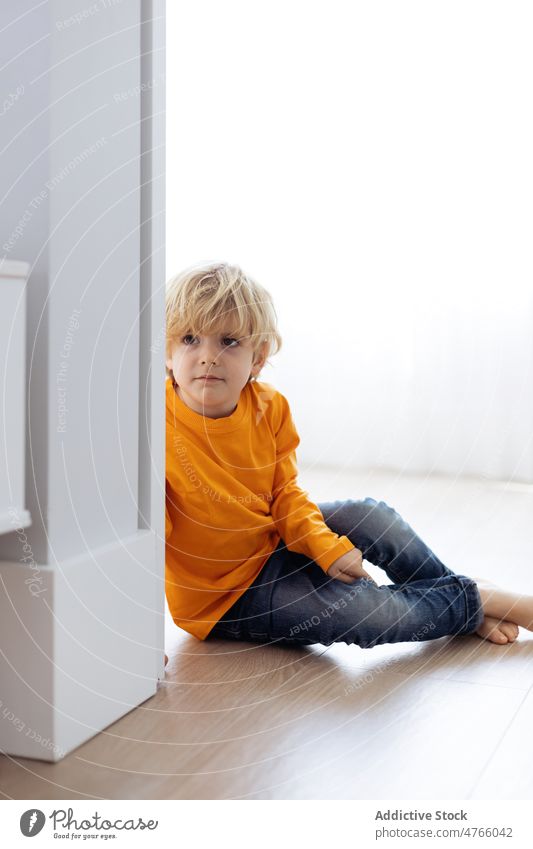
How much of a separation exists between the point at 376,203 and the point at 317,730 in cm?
175

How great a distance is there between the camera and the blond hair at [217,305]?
1.09 meters

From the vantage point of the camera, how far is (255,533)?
3.56ft

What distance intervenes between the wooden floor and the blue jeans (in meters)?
0.02

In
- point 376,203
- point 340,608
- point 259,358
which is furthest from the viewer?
point 376,203

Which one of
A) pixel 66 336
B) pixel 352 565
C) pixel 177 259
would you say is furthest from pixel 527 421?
pixel 66 336

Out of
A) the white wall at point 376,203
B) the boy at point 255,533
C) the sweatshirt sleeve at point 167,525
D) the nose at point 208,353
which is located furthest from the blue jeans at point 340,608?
the white wall at point 376,203

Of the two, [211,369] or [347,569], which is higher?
[211,369]

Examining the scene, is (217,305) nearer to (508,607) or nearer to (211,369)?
(211,369)

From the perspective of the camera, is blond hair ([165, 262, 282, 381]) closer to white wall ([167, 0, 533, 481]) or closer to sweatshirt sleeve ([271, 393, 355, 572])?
sweatshirt sleeve ([271, 393, 355, 572])

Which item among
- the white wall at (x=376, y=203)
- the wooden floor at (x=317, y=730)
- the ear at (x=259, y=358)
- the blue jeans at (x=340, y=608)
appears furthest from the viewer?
the white wall at (x=376, y=203)

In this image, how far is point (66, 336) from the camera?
0.81 m

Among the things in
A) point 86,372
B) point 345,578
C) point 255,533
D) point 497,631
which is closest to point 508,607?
point 497,631

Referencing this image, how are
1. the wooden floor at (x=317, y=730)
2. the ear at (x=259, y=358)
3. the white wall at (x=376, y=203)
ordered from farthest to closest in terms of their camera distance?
the white wall at (x=376, y=203) → the ear at (x=259, y=358) → the wooden floor at (x=317, y=730)

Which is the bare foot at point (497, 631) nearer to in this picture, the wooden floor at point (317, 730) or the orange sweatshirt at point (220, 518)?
the wooden floor at point (317, 730)
